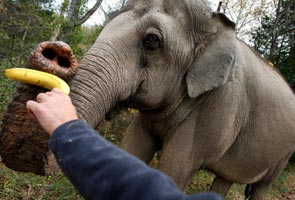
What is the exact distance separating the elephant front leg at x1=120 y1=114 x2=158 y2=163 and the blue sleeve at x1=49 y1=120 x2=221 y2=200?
2.40m

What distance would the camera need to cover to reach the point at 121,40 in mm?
2492

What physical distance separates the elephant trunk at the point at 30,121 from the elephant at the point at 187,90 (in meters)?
0.42

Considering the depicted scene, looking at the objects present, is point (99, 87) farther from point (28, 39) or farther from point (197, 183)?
point (28, 39)

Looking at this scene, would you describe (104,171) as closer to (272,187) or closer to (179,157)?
(179,157)

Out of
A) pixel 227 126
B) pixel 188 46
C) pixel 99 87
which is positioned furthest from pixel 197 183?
pixel 99 87

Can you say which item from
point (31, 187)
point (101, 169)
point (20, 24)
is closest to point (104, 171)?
point (101, 169)

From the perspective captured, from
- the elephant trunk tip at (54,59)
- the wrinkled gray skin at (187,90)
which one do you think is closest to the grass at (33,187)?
the wrinkled gray skin at (187,90)

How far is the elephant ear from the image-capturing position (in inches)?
114

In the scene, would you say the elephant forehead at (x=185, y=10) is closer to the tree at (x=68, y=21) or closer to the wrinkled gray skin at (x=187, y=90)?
the wrinkled gray skin at (x=187, y=90)

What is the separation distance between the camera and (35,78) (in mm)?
1374

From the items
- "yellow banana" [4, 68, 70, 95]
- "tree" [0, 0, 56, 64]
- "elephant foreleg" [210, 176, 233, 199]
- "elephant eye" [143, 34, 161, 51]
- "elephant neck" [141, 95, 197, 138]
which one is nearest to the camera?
"yellow banana" [4, 68, 70, 95]

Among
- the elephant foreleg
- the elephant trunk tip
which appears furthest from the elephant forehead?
the elephant foreleg

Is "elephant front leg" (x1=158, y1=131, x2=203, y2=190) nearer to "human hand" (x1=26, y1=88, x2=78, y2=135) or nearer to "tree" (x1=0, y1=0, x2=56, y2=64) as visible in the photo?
"human hand" (x1=26, y1=88, x2=78, y2=135)

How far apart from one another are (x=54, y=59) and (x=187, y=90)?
4.92ft
